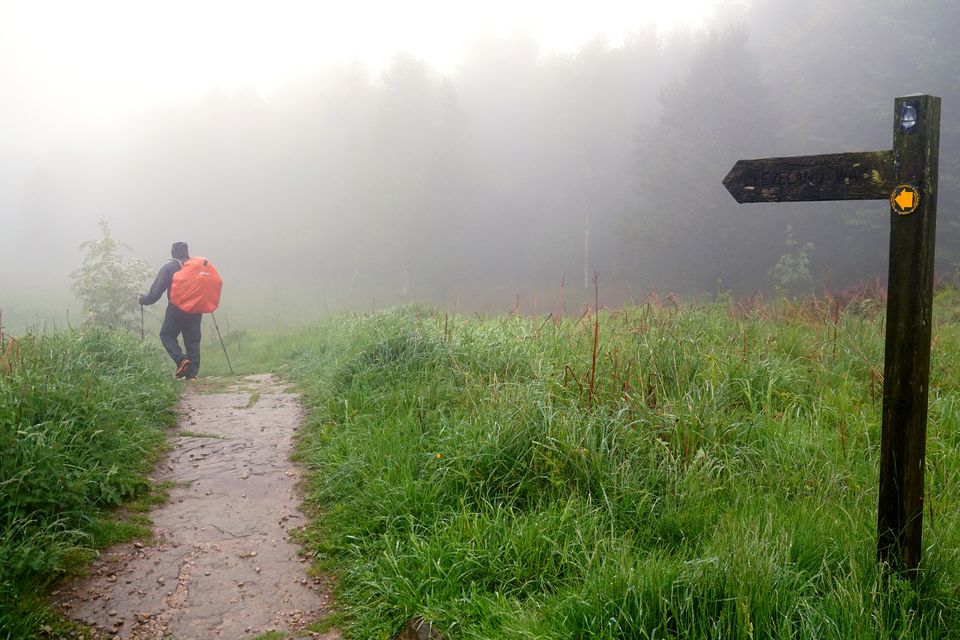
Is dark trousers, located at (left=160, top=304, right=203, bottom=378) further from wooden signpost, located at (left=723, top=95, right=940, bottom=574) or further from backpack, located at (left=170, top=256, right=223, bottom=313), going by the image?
wooden signpost, located at (left=723, top=95, right=940, bottom=574)

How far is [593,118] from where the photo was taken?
39.5 metres

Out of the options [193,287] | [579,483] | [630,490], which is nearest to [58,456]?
[579,483]

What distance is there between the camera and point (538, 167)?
4478cm

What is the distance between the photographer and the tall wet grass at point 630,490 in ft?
8.32

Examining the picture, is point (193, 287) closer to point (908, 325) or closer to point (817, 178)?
point (817, 178)

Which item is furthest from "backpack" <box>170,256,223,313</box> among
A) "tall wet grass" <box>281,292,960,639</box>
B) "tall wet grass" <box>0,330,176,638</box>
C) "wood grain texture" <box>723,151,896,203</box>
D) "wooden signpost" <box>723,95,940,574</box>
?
"wooden signpost" <box>723,95,940,574</box>

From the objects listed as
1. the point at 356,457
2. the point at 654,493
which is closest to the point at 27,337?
the point at 356,457

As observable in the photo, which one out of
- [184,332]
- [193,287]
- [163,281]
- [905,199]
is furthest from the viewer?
[184,332]

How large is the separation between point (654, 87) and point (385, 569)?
44.2m

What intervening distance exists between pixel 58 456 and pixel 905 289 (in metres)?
4.78

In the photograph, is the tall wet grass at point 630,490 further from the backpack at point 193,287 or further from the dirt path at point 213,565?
the backpack at point 193,287

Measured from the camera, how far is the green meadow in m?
2.57

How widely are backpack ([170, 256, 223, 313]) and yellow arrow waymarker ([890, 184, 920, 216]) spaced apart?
30.1ft

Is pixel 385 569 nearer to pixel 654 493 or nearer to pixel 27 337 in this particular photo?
pixel 654 493
